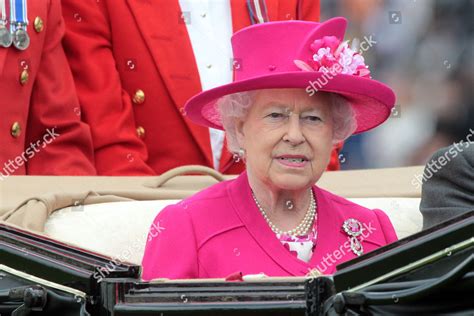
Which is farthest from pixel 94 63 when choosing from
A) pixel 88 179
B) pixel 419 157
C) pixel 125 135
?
pixel 419 157

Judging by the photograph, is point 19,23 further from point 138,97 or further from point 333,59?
point 333,59

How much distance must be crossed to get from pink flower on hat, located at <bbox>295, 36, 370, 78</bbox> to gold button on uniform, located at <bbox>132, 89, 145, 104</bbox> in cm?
118

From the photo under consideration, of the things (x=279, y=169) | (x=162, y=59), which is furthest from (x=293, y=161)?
(x=162, y=59)

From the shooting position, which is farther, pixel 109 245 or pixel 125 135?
pixel 125 135

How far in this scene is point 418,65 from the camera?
17.9ft

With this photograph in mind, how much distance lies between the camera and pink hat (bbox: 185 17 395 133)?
2664 millimetres

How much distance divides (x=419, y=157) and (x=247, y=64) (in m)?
2.66

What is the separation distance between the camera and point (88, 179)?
3.32 metres

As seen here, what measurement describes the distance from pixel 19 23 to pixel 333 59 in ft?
4.07

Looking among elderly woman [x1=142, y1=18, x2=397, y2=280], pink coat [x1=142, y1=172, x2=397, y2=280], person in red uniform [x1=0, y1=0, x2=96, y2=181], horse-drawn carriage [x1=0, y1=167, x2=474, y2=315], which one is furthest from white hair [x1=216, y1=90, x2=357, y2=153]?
horse-drawn carriage [x1=0, y1=167, x2=474, y2=315]

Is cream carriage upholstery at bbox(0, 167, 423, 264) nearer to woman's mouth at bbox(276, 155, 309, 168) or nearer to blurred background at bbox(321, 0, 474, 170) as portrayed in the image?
woman's mouth at bbox(276, 155, 309, 168)

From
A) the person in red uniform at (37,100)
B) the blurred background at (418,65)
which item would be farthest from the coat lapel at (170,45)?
the blurred background at (418,65)

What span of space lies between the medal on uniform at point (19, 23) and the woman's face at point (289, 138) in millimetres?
1083

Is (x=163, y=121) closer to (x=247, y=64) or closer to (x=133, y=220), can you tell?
(x=133, y=220)
